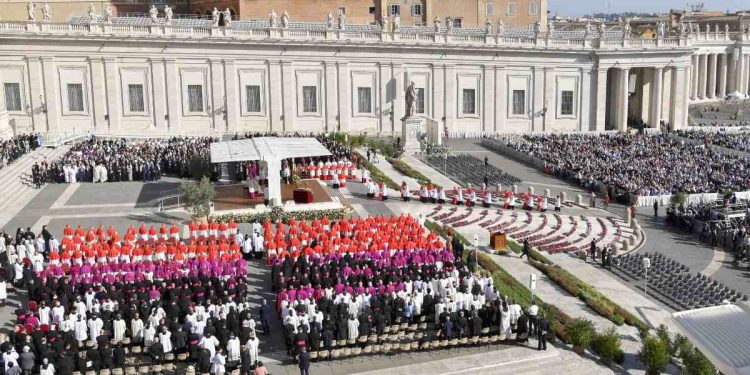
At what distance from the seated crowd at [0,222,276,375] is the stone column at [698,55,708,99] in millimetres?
101338

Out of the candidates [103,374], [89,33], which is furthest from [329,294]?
[89,33]

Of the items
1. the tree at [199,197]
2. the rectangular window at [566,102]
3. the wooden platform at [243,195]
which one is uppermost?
the rectangular window at [566,102]

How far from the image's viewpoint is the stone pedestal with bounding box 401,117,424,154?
65.2m

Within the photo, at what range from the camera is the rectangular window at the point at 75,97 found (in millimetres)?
66125

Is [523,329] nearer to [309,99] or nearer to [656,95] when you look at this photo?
[309,99]

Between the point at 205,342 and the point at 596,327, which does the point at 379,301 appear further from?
the point at 596,327

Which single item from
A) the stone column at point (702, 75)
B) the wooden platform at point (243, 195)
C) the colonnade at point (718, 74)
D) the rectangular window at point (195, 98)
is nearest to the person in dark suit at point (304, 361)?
the wooden platform at point (243, 195)

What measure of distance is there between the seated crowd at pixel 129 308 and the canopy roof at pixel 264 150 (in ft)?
31.3

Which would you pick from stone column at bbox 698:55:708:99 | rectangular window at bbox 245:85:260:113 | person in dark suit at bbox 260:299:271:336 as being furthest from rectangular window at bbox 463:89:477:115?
stone column at bbox 698:55:708:99

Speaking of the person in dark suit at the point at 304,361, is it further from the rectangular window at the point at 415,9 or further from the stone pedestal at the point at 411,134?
the rectangular window at the point at 415,9

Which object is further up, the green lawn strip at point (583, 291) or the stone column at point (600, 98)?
the stone column at point (600, 98)

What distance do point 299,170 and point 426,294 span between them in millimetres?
24903

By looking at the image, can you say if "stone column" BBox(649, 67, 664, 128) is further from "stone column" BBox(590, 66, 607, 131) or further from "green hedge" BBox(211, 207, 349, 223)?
"green hedge" BBox(211, 207, 349, 223)

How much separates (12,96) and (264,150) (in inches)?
1297
